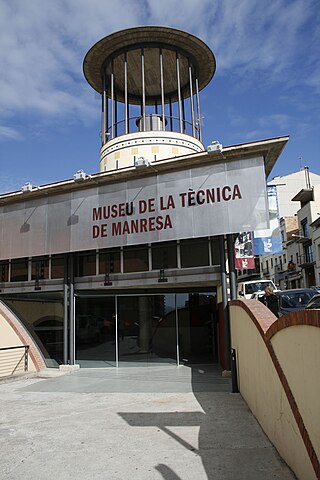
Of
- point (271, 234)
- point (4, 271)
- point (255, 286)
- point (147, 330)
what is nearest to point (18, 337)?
point (4, 271)

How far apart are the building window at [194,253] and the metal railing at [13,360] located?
6936 mm

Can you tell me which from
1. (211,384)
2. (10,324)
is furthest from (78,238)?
(211,384)

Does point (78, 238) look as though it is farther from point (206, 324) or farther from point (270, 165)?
point (270, 165)

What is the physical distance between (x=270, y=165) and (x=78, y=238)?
7.67 meters

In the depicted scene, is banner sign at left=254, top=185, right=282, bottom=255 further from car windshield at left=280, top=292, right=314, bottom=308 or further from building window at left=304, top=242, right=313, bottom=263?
building window at left=304, top=242, right=313, bottom=263

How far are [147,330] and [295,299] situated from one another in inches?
229

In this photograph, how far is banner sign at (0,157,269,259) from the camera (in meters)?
13.6

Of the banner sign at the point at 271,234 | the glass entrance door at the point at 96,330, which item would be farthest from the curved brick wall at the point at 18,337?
the banner sign at the point at 271,234

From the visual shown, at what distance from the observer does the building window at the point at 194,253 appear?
14.6 meters

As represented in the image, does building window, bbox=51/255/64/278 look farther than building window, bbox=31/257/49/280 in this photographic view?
No

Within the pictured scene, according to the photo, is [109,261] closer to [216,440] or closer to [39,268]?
[39,268]

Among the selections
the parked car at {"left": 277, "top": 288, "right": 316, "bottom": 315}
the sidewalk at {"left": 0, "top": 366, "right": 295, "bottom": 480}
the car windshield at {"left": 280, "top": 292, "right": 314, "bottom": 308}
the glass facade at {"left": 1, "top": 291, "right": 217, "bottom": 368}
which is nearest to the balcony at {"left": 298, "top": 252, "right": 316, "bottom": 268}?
the parked car at {"left": 277, "top": 288, "right": 316, "bottom": 315}

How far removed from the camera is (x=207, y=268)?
564 inches

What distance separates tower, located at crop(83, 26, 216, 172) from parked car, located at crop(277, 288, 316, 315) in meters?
8.07
